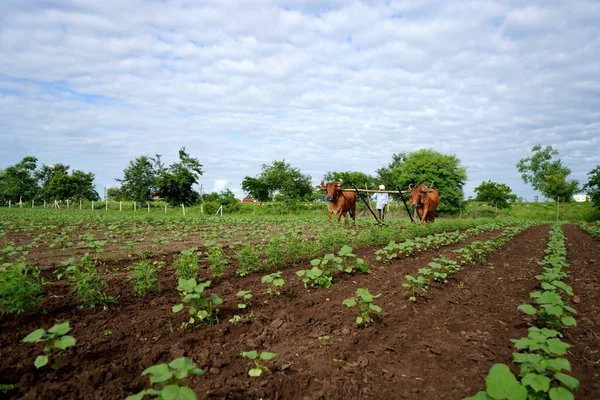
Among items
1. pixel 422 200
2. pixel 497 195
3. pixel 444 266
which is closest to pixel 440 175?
pixel 497 195

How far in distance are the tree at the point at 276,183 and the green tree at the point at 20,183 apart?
32.8 m

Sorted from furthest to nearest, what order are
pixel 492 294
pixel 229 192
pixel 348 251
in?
pixel 229 192, pixel 348 251, pixel 492 294

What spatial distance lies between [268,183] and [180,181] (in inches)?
356

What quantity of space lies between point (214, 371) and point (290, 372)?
27.5 inches

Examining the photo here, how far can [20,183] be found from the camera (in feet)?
161

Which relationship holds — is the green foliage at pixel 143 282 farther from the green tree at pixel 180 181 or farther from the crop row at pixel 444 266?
the green tree at pixel 180 181

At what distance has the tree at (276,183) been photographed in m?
38.4

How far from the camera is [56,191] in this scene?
4606 cm

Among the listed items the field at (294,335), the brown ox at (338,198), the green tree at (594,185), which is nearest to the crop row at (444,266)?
the field at (294,335)

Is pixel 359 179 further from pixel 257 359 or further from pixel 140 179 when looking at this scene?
pixel 257 359

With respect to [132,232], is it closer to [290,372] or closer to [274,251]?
[274,251]

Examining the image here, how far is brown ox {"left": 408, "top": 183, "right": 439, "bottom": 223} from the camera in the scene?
16.1 m

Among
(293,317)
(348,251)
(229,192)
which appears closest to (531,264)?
(348,251)

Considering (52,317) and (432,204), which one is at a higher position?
(432,204)
